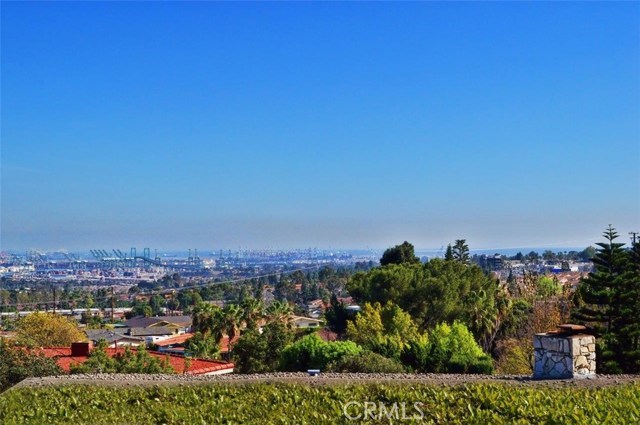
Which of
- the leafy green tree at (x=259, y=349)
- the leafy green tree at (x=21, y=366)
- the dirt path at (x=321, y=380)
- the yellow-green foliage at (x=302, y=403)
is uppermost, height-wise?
the yellow-green foliage at (x=302, y=403)

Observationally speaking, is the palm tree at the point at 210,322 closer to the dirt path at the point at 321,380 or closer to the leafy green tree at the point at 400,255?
the leafy green tree at the point at 400,255

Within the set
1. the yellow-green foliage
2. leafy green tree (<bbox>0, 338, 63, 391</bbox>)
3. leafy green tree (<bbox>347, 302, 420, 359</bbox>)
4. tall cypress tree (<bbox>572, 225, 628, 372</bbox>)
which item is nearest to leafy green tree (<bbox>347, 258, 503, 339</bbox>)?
leafy green tree (<bbox>347, 302, 420, 359</bbox>)

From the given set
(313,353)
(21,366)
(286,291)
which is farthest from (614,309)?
(286,291)

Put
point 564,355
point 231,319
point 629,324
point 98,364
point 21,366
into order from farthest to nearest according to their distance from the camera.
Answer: point 231,319
point 629,324
point 98,364
point 21,366
point 564,355

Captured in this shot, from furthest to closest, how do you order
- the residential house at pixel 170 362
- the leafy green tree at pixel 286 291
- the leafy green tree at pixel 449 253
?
the leafy green tree at pixel 286 291 < the leafy green tree at pixel 449 253 < the residential house at pixel 170 362

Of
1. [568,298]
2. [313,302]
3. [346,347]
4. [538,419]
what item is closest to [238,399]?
[538,419]

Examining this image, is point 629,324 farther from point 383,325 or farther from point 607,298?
point 383,325

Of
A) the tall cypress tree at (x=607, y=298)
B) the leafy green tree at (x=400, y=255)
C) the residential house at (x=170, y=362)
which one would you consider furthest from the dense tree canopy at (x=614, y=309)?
the leafy green tree at (x=400, y=255)

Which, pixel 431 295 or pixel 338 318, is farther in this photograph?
pixel 338 318

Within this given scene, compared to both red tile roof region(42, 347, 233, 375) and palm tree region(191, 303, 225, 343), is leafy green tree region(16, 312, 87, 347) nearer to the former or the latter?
palm tree region(191, 303, 225, 343)
